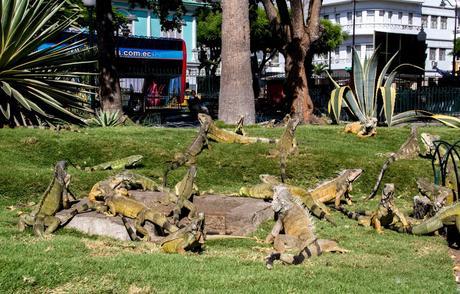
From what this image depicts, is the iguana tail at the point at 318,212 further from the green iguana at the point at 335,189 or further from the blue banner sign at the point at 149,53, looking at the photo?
the blue banner sign at the point at 149,53

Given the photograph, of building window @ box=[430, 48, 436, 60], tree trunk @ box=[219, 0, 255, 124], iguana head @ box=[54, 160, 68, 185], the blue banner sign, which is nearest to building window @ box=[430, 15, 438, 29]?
building window @ box=[430, 48, 436, 60]

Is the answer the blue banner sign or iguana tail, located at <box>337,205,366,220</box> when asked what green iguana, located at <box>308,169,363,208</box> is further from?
the blue banner sign

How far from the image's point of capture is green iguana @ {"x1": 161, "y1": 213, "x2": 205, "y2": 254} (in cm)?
545

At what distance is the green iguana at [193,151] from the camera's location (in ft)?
32.2

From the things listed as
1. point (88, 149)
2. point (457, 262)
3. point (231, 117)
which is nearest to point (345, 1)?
point (231, 117)

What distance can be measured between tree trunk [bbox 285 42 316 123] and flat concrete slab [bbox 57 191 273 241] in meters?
8.85

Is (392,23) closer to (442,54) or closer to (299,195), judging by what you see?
(442,54)

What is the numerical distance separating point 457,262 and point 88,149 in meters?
6.71

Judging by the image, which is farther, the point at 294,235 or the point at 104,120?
the point at 104,120

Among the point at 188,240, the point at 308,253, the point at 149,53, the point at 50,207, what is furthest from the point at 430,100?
the point at 188,240

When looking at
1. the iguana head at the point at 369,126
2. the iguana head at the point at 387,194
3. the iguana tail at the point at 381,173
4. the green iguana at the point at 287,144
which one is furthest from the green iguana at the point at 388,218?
the iguana head at the point at 369,126

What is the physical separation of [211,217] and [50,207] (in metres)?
1.69

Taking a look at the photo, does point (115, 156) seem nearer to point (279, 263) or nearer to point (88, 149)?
point (88, 149)

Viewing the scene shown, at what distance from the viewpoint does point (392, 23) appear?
6938 centimetres
